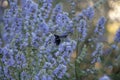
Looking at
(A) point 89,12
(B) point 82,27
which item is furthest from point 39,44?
(A) point 89,12

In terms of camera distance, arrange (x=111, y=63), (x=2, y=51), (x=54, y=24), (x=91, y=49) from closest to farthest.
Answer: (x=2, y=51), (x=54, y=24), (x=111, y=63), (x=91, y=49)

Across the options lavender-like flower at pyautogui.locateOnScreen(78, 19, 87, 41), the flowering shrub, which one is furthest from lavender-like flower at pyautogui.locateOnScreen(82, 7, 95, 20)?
lavender-like flower at pyautogui.locateOnScreen(78, 19, 87, 41)

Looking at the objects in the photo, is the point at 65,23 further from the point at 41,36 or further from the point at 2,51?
the point at 2,51

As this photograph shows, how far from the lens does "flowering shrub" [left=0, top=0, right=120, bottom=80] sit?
2.36 m

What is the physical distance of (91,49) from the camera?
353cm

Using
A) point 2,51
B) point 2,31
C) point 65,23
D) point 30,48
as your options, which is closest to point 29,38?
point 30,48

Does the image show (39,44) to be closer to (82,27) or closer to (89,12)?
(82,27)

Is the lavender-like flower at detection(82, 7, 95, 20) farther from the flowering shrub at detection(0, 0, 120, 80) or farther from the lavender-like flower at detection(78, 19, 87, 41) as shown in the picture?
the lavender-like flower at detection(78, 19, 87, 41)

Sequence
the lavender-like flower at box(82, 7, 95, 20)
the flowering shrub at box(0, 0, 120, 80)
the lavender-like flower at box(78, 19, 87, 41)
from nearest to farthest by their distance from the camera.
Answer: the flowering shrub at box(0, 0, 120, 80) → the lavender-like flower at box(78, 19, 87, 41) → the lavender-like flower at box(82, 7, 95, 20)

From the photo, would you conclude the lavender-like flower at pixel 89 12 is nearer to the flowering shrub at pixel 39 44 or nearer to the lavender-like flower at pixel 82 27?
the flowering shrub at pixel 39 44

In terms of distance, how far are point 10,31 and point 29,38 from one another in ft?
1.45

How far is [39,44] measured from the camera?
2.67m

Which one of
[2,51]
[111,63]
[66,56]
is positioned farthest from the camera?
[111,63]

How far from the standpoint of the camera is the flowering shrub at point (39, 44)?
2355 millimetres
